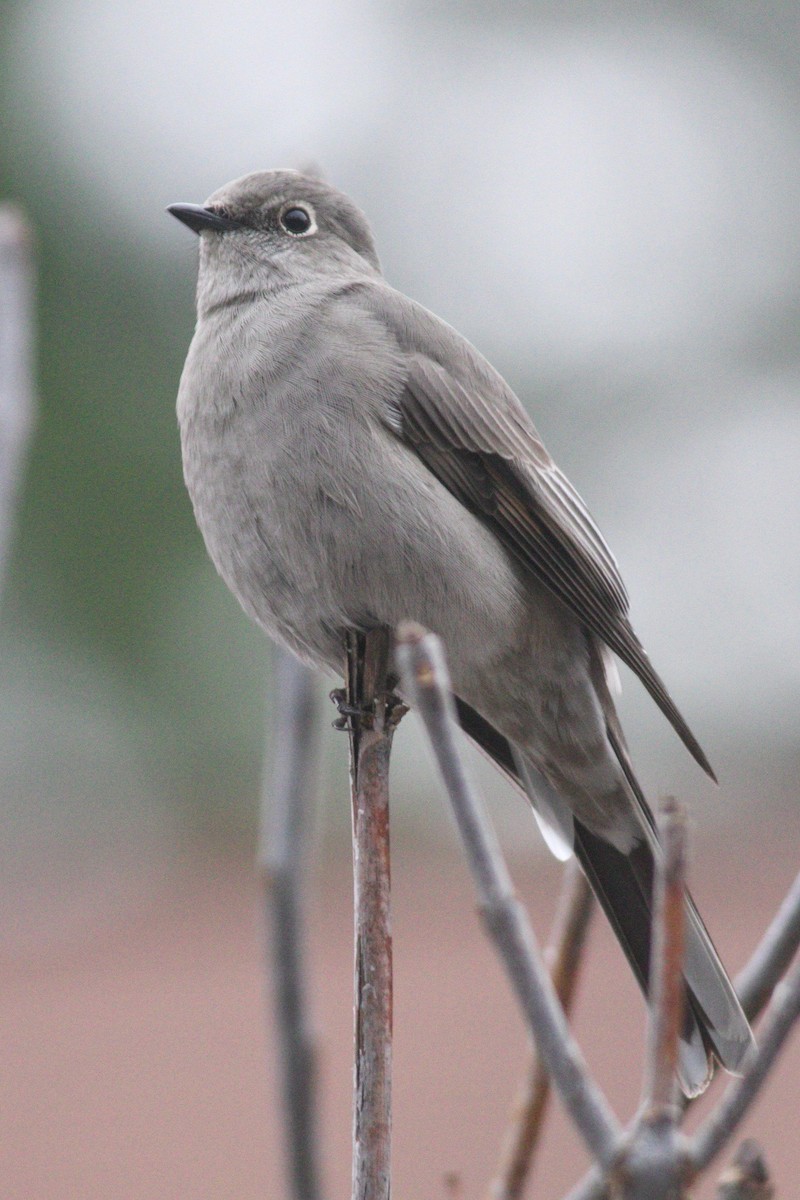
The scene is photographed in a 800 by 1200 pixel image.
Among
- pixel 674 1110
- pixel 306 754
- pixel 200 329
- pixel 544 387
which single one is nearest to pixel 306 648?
pixel 200 329

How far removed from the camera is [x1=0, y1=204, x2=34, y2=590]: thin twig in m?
2.14

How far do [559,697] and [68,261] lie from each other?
12973mm

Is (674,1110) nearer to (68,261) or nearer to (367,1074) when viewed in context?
(367,1074)

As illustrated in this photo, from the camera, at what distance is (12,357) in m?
2.18

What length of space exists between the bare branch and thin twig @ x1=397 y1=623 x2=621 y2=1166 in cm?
15

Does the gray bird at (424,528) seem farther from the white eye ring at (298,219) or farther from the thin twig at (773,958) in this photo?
the thin twig at (773,958)

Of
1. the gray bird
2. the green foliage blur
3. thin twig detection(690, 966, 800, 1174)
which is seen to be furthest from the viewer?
the green foliage blur

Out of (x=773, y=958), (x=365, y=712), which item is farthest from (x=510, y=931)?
(x=365, y=712)

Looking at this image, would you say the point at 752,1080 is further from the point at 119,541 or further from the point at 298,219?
the point at 119,541

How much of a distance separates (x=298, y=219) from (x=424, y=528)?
137 cm

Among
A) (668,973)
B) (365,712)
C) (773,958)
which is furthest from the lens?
(365,712)

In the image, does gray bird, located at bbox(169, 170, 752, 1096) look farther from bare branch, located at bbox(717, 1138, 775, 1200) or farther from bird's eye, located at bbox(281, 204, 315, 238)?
bare branch, located at bbox(717, 1138, 775, 1200)

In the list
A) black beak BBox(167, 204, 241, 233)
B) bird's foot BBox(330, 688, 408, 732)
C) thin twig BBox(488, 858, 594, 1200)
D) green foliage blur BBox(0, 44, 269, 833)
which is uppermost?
black beak BBox(167, 204, 241, 233)

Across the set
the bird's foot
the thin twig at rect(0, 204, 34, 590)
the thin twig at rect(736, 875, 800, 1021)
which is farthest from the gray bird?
the thin twig at rect(736, 875, 800, 1021)
